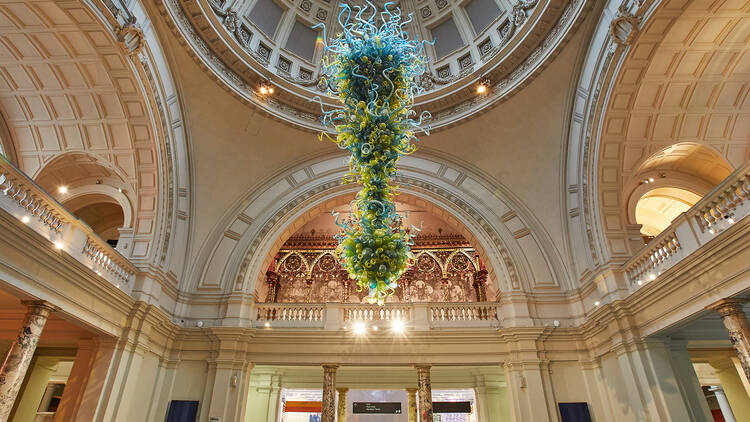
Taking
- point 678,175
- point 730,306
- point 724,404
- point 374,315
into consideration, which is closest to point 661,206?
point 678,175

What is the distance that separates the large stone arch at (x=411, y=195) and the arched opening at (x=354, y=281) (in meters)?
1.92

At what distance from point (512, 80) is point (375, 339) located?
8.88 meters

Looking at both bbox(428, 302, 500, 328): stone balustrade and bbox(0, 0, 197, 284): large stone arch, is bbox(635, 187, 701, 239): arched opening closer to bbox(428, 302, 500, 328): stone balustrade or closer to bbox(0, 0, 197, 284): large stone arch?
bbox(428, 302, 500, 328): stone balustrade

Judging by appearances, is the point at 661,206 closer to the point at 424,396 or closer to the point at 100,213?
the point at 424,396

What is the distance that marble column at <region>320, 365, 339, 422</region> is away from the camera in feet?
35.0

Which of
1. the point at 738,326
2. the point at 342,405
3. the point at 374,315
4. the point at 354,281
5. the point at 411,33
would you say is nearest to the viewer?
the point at 738,326

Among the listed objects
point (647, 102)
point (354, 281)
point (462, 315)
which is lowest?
point (462, 315)

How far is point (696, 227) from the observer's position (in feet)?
24.8

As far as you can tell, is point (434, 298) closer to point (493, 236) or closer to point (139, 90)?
point (493, 236)

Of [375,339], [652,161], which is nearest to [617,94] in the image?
[652,161]

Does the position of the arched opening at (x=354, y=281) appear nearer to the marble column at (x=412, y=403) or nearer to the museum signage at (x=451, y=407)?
the marble column at (x=412, y=403)

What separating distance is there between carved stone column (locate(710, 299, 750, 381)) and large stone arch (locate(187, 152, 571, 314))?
5129mm

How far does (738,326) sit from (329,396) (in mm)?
9104

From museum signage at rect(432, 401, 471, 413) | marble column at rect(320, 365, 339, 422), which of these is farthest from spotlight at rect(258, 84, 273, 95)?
museum signage at rect(432, 401, 471, 413)
